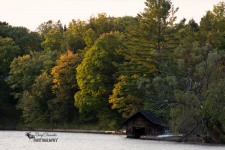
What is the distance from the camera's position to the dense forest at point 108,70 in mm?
70250

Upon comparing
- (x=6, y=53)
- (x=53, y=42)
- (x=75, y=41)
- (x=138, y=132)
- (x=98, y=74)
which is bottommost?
(x=138, y=132)

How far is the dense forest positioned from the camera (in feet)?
230

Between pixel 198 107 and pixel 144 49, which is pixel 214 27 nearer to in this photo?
pixel 144 49

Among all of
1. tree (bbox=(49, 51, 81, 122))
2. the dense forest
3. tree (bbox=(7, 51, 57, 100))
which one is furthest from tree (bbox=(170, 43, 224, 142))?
tree (bbox=(7, 51, 57, 100))

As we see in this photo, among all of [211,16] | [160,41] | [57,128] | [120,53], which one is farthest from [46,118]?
[211,16]

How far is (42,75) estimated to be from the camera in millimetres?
93500

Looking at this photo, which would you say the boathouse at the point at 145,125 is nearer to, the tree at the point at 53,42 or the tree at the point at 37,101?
the tree at the point at 37,101

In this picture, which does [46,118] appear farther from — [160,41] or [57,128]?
[160,41]

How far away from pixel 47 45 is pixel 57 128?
97.3ft

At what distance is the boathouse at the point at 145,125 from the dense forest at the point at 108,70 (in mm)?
1076

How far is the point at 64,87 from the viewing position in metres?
90.1

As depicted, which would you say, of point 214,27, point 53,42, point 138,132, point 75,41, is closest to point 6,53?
point 75,41

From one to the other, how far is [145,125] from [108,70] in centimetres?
2256

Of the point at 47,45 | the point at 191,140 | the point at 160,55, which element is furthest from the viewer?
the point at 47,45
